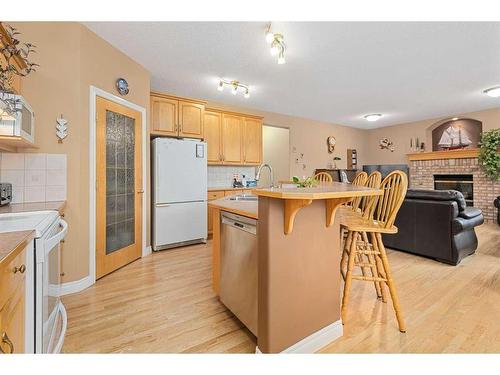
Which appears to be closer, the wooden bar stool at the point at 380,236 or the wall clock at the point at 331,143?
the wooden bar stool at the point at 380,236

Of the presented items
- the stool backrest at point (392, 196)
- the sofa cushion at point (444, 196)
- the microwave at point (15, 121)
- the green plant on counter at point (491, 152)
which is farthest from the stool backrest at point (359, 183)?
the green plant on counter at point (491, 152)

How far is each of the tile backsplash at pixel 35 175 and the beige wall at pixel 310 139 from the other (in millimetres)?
3458

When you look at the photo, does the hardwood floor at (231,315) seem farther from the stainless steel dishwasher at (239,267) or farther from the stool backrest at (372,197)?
the stool backrest at (372,197)

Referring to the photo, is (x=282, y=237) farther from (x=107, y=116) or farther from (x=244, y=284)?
(x=107, y=116)

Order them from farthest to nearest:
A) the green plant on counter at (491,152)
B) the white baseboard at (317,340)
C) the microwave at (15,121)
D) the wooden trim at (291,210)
Result: the green plant on counter at (491,152) < the microwave at (15,121) < the white baseboard at (317,340) < the wooden trim at (291,210)

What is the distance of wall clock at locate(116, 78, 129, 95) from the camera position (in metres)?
2.85

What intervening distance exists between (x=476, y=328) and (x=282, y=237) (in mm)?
1590

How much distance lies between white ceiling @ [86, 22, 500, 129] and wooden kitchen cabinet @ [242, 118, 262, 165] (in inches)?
16.1

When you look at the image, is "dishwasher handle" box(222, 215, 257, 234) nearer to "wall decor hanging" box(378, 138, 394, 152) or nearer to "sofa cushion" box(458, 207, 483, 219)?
"sofa cushion" box(458, 207, 483, 219)

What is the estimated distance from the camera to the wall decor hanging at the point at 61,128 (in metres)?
2.32

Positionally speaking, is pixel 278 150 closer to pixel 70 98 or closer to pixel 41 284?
pixel 70 98

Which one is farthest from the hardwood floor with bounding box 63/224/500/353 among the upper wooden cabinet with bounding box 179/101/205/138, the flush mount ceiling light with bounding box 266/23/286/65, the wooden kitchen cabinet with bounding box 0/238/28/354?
the flush mount ceiling light with bounding box 266/23/286/65

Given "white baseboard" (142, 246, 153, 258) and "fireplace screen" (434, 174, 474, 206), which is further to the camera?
"fireplace screen" (434, 174, 474, 206)

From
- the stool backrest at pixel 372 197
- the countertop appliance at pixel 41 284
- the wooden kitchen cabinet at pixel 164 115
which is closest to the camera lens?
the countertop appliance at pixel 41 284
